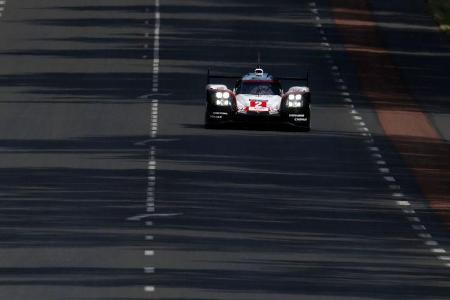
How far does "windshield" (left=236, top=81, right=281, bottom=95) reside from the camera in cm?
6488

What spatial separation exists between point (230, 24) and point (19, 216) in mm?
47471

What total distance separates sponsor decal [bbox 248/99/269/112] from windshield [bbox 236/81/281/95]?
13.6 inches

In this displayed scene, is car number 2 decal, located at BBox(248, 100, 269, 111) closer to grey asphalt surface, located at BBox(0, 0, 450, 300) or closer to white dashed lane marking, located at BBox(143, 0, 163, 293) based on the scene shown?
grey asphalt surface, located at BBox(0, 0, 450, 300)

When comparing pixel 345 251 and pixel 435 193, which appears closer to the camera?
pixel 345 251

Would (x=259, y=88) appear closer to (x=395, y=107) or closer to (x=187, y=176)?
(x=395, y=107)

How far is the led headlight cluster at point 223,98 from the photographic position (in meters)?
64.4

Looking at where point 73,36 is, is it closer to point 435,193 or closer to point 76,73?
point 76,73

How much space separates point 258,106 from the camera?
64562 millimetres

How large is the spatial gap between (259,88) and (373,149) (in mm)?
4355

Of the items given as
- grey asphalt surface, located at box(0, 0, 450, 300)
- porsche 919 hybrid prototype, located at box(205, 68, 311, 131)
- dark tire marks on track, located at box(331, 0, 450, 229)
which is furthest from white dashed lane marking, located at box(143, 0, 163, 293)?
dark tire marks on track, located at box(331, 0, 450, 229)

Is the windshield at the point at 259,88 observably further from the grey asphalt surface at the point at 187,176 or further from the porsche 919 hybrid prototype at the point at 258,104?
the grey asphalt surface at the point at 187,176

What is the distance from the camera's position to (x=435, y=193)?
54.1 meters

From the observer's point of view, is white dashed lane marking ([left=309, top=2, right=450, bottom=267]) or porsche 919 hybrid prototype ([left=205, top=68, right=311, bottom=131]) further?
porsche 919 hybrid prototype ([left=205, top=68, right=311, bottom=131])

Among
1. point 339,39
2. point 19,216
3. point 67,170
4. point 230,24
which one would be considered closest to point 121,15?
point 230,24
